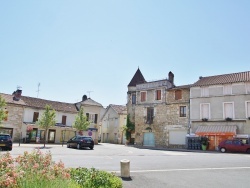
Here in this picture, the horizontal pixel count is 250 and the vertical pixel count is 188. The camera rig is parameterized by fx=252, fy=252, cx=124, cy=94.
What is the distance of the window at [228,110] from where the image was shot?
29642 millimetres

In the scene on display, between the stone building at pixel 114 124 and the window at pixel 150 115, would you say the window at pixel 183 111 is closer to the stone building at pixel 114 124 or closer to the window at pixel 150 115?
the window at pixel 150 115

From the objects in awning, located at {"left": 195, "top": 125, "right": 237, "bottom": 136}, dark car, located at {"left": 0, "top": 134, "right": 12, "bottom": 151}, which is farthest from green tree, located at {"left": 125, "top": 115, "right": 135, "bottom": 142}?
dark car, located at {"left": 0, "top": 134, "right": 12, "bottom": 151}

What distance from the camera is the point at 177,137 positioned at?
3409cm

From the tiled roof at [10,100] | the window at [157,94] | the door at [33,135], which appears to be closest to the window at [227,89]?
the window at [157,94]

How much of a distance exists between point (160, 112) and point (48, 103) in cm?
1903

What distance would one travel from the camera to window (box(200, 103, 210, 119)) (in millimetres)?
31500

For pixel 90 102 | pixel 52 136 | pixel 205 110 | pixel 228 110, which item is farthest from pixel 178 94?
pixel 52 136

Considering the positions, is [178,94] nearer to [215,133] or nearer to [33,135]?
[215,133]

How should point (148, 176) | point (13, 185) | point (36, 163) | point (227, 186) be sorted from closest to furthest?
point (13, 185), point (36, 163), point (227, 186), point (148, 176)

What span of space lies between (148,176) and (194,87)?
25.0m

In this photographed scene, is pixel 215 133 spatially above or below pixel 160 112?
below

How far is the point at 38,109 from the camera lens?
39.3m

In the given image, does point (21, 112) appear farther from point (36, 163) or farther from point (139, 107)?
point (36, 163)

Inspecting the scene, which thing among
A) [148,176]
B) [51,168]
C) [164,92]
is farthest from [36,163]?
[164,92]
